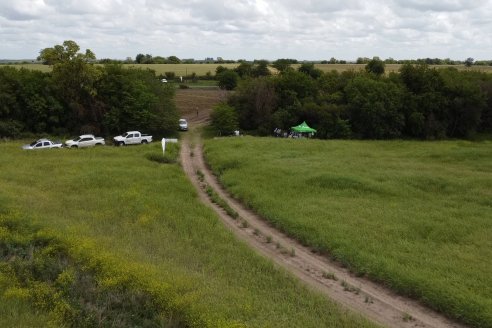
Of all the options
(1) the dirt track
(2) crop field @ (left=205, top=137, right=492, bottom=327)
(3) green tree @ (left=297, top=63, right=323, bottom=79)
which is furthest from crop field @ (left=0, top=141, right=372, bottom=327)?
(3) green tree @ (left=297, top=63, right=323, bottom=79)

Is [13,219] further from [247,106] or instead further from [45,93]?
[247,106]

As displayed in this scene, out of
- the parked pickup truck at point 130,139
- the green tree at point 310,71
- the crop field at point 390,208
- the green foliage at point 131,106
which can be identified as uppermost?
the green tree at point 310,71

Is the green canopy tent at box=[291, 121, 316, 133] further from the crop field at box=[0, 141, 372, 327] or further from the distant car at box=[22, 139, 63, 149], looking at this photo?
the crop field at box=[0, 141, 372, 327]

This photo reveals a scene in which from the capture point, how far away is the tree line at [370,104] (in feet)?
166

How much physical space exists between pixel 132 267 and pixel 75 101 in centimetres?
3631

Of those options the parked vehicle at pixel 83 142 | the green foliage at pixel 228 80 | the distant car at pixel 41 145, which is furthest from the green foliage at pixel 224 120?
the green foliage at pixel 228 80

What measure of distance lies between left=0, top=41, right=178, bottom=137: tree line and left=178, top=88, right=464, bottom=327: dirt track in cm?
2386

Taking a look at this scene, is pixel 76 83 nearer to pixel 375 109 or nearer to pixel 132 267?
pixel 375 109

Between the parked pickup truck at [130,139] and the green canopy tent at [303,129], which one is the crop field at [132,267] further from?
the green canopy tent at [303,129]

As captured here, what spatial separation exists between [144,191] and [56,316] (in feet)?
45.1

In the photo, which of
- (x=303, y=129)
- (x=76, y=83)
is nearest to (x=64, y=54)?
(x=76, y=83)

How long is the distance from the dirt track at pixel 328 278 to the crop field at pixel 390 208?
0.40 metres

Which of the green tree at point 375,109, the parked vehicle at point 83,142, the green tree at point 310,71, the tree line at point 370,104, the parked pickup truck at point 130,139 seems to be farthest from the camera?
the green tree at point 310,71

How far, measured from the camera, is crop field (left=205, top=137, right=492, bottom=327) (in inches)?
563
